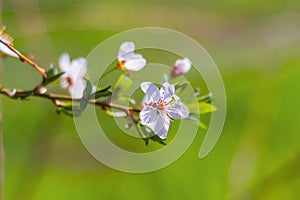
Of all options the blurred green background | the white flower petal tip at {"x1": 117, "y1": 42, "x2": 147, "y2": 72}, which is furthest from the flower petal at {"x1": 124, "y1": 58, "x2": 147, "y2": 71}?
the blurred green background

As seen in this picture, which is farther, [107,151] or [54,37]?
[54,37]

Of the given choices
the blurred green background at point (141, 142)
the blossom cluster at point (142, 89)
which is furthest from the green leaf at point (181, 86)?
the blurred green background at point (141, 142)

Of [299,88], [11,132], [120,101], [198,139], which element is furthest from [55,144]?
[120,101]

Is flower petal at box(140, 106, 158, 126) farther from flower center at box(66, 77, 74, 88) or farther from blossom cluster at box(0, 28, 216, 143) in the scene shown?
flower center at box(66, 77, 74, 88)

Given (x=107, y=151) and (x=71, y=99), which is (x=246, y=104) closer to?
(x=107, y=151)

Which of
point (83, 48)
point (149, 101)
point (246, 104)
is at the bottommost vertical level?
point (149, 101)

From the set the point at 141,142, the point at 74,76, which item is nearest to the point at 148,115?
the point at 74,76

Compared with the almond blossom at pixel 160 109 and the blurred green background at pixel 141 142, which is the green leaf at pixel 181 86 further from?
the blurred green background at pixel 141 142
